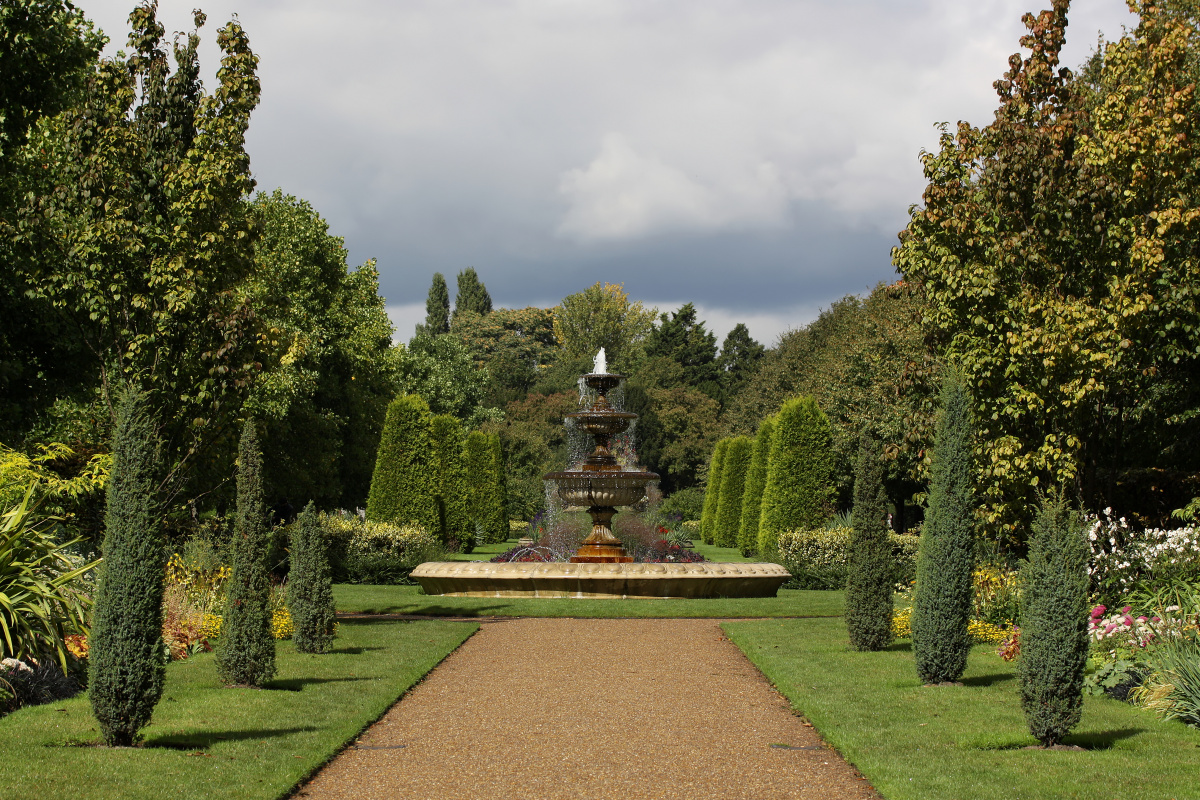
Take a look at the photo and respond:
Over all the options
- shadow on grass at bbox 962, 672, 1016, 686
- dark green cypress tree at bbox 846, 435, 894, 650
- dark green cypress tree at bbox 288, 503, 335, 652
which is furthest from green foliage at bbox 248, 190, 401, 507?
shadow on grass at bbox 962, 672, 1016, 686

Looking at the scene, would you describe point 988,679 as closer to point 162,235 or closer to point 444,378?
point 162,235

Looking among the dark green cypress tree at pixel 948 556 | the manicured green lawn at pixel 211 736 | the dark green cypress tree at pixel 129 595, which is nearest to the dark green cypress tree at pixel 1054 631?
the dark green cypress tree at pixel 948 556

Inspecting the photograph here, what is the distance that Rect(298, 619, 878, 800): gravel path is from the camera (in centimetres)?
592

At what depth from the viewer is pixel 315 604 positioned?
34.8 feet

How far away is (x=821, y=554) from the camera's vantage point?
775 inches

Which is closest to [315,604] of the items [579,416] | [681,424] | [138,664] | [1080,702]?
[138,664]

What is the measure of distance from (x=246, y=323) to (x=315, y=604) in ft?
11.0

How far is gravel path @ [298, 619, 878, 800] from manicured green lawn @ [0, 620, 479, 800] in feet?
0.93

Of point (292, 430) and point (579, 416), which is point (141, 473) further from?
point (292, 430)

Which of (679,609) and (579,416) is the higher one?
(579,416)

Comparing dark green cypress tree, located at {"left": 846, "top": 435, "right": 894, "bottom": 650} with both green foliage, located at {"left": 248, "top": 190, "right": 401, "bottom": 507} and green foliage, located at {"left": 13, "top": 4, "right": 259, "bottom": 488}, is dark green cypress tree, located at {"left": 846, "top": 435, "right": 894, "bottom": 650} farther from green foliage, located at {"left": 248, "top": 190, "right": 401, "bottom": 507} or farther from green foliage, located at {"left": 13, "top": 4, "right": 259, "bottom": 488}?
green foliage, located at {"left": 248, "top": 190, "right": 401, "bottom": 507}

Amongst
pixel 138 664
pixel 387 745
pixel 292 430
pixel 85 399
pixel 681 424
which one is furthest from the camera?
pixel 681 424

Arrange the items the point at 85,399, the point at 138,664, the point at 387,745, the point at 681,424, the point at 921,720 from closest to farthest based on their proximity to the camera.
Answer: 1. the point at 138,664
2. the point at 387,745
3. the point at 921,720
4. the point at 85,399
5. the point at 681,424

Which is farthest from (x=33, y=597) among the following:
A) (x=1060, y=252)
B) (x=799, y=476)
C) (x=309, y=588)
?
(x=799, y=476)
